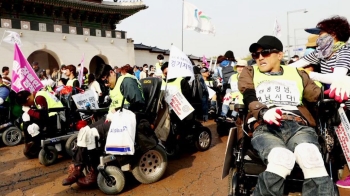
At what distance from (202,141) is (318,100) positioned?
3.00 metres

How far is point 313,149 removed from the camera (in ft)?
7.09

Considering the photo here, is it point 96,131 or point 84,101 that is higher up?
point 84,101

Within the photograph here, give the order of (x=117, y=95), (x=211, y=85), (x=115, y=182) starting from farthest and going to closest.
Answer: (x=211, y=85) → (x=117, y=95) → (x=115, y=182)

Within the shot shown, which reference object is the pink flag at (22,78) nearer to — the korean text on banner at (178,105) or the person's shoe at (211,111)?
the korean text on banner at (178,105)

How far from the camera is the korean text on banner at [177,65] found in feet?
14.3

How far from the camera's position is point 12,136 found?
21.9 ft

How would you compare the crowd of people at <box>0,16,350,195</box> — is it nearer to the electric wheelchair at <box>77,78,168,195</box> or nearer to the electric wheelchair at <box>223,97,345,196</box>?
the electric wheelchair at <box>223,97,345,196</box>

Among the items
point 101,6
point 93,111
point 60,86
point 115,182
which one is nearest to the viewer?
point 115,182

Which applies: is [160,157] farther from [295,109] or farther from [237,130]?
[295,109]

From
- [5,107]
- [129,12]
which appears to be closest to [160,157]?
[5,107]

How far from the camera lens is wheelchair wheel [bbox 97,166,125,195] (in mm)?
3547

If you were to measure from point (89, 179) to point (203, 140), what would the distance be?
7.68 feet

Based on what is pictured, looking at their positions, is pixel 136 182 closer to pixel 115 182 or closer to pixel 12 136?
pixel 115 182

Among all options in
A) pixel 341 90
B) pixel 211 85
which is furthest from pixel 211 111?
pixel 341 90
